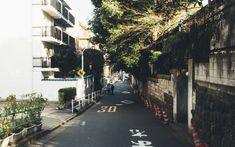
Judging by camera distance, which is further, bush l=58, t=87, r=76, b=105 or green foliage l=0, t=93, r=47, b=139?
bush l=58, t=87, r=76, b=105

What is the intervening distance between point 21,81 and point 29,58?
250cm

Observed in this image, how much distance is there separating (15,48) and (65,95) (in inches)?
430

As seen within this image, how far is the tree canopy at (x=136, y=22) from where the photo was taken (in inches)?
1233

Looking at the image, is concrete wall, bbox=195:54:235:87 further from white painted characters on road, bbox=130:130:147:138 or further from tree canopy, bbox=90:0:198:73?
tree canopy, bbox=90:0:198:73

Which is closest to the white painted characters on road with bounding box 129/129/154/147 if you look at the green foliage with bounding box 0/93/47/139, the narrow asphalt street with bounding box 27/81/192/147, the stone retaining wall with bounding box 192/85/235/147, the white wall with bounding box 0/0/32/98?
the narrow asphalt street with bounding box 27/81/192/147

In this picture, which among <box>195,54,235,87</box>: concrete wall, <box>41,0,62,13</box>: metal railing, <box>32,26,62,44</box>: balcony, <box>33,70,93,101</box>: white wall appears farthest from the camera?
<box>41,0,62,13</box>: metal railing

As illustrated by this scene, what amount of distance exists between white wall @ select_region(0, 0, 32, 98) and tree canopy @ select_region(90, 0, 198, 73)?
40.7 feet

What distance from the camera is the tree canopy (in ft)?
103

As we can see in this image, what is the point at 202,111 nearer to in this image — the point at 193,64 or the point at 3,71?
the point at 193,64

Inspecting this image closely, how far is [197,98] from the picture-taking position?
16953 mm

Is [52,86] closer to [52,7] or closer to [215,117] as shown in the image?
[52,7]

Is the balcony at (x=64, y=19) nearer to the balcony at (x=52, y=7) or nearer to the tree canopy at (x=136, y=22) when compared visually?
the balcony at (x=52, y=7)

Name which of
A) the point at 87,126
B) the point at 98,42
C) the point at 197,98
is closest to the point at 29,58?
the point at 98,42

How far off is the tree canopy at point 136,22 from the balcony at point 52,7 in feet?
39.9
